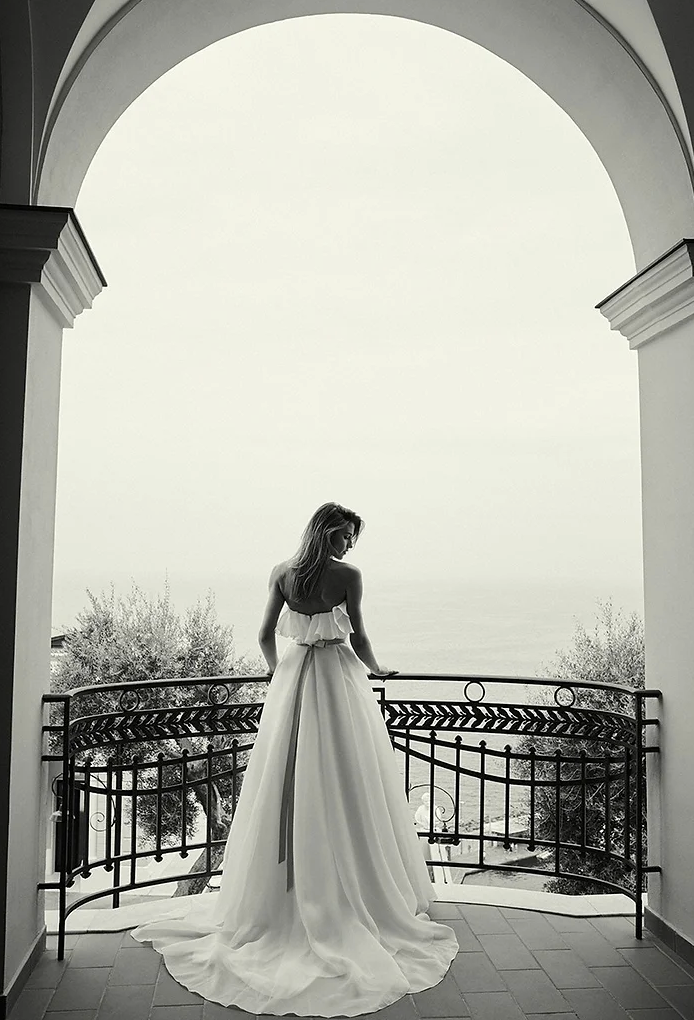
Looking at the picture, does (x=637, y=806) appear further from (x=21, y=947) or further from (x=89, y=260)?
(x=89, y=260)

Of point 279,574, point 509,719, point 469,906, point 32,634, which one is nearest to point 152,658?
point 509,719

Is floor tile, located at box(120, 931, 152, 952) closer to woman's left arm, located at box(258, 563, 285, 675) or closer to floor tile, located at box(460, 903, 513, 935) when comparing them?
woman's left arm, located at box(258, 563, 285, 675)

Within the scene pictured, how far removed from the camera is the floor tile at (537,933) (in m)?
3.91

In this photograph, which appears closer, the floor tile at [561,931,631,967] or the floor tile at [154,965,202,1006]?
the floor tile at [154,965,202,1006]

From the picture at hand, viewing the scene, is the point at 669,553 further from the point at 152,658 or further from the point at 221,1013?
the point at 152,658

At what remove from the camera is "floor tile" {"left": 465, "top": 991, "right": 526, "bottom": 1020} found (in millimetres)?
3252

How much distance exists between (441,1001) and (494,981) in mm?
289

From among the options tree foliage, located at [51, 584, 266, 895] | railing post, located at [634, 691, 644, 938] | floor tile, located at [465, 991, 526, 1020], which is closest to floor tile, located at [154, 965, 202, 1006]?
floor tile, located at [465, 991, 526, 1020]

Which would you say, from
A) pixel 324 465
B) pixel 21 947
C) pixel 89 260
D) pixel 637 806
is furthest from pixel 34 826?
pixel 324 465

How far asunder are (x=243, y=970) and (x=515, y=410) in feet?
76.0

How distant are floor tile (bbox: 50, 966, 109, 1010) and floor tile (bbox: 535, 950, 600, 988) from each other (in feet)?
5.51

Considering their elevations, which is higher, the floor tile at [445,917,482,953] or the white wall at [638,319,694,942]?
the white wall at [638,319,694,942]

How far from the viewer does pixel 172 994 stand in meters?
3.38

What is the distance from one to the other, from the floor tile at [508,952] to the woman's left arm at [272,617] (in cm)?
145
